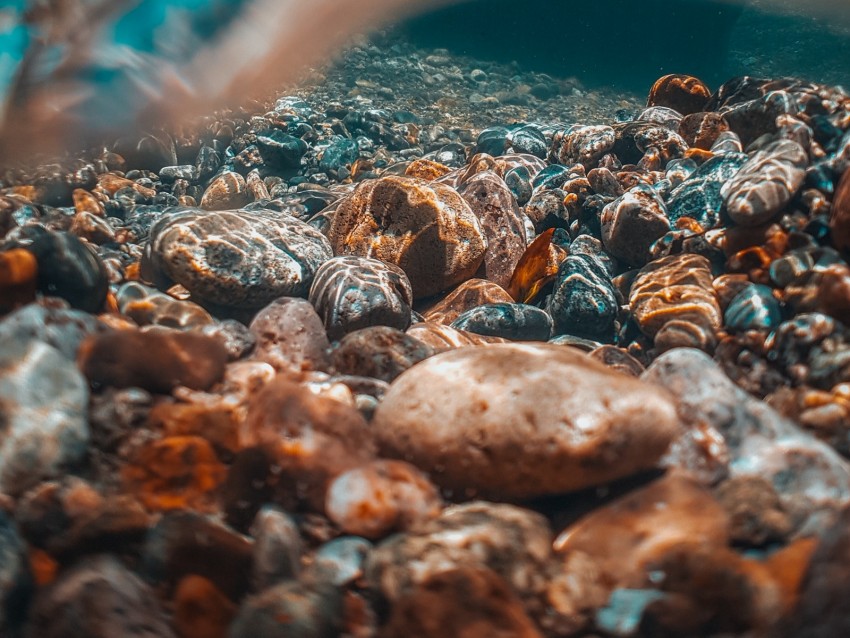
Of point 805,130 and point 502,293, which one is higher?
point 805,130

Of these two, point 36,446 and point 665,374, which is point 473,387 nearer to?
point 665,374

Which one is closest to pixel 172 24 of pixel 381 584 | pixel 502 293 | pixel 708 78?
pixel 502 293

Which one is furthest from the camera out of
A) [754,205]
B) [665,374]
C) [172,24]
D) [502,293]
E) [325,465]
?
[172,24]

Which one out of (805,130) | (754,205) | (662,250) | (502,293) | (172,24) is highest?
(172,24)

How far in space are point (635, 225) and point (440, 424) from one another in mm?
3436

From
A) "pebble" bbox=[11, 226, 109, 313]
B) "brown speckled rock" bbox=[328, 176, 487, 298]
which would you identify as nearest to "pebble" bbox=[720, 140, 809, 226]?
"brown speckled rock" bbox=[328, 176, 487, 298]

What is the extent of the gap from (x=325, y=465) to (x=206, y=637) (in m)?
0.69

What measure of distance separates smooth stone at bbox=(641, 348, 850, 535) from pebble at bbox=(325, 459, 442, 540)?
1.24 metres

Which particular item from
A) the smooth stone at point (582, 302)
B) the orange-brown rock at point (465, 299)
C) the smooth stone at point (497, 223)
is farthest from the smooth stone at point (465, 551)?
the smooth stone at point (497, 223)

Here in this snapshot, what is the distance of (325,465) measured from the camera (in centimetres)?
196

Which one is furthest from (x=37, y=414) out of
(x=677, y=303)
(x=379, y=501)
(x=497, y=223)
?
(x=497, y=223)

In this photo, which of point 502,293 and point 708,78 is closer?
point 502,293

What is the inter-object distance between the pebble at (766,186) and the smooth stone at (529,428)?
2.43 meters

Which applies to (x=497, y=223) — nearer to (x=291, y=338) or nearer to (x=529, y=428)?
(x=291, y=338)
